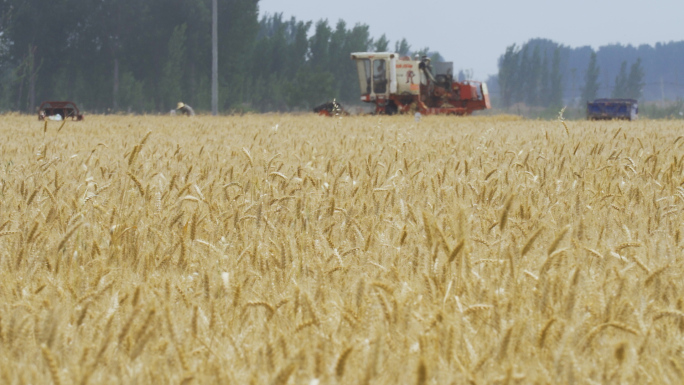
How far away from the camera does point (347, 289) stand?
2174mm

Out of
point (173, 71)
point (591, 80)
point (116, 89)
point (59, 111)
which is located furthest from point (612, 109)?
Result: point (591, 80)

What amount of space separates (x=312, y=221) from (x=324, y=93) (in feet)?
169

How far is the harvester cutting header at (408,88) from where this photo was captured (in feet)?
92.6

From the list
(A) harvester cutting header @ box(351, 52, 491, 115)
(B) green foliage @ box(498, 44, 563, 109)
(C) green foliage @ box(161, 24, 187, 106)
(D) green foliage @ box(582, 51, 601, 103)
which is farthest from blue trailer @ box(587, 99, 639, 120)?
(B) green foliage @ box(498, 44, 563, 109)

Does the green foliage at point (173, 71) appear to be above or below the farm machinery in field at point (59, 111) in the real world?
above

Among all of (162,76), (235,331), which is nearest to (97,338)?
(235,331)

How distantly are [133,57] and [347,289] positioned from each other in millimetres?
49405

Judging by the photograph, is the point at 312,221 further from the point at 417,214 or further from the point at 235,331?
the point at 235,331

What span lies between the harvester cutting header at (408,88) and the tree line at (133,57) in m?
19.5

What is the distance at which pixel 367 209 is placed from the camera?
3486mm

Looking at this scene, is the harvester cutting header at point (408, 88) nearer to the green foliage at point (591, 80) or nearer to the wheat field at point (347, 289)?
the wheat field at point (347, 289)

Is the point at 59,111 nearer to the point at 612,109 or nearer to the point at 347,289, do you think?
the point at 347,289

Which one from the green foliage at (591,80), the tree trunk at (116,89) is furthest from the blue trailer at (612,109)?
the green foliage at (591,80)

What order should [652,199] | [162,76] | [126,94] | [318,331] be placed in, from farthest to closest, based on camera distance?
[162,76] → [126,94] → [652,199] → [318,331]
